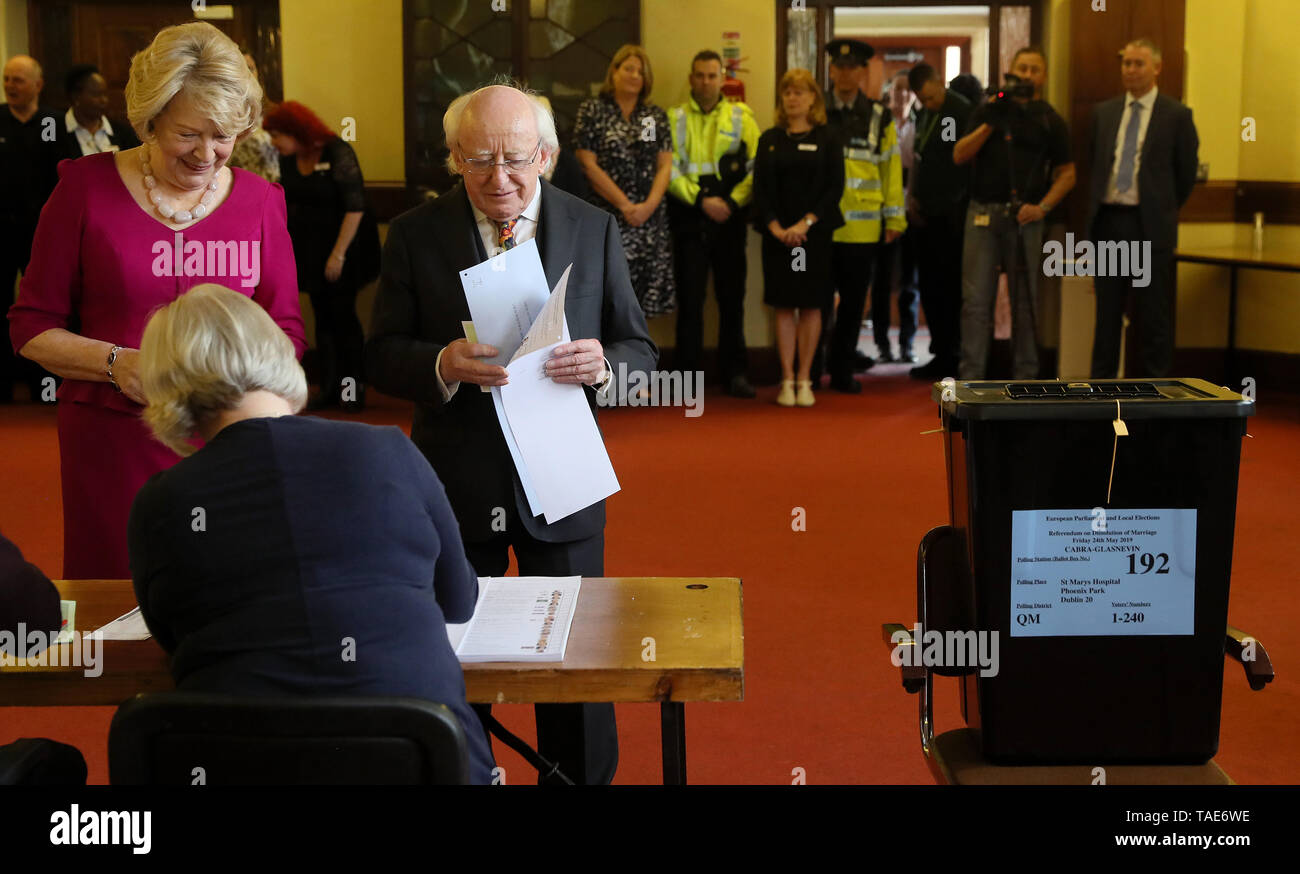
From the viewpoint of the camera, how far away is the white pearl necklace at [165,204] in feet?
8.02

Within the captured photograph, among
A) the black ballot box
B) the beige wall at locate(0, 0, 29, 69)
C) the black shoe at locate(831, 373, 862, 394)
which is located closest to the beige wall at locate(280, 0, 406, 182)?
the beige wall at locate(0, 0, 29, 69)

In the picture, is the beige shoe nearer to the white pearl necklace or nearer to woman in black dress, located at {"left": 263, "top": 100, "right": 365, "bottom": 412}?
woman in black dress, located at {"left": 263, "top": 100, "right": 365, "bottom": 412}

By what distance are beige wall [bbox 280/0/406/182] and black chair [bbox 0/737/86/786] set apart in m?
6.40

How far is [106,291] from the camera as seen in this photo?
2.43 meters

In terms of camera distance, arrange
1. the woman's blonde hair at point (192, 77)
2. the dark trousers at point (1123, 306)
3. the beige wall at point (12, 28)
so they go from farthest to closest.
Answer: the beige wall at point (12, 28) → the dark trousers at point (1123, 306) → the woman's blonde hair at point (192, 77)

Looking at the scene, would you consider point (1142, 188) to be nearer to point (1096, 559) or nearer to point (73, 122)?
point (1096, 559)

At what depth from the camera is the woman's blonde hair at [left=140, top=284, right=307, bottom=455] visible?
1.71 m

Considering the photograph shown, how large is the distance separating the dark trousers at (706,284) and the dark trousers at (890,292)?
3.67 ft

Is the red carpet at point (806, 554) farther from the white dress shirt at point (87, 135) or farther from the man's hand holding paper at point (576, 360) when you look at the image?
the white dress shirt at point (87, 135)

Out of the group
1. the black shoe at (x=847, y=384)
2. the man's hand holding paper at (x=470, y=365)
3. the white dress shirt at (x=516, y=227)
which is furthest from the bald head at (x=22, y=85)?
the man's hand holding paper at (x=470, y=365)

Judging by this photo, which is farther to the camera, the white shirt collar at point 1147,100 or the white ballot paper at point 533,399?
the white shirt collar at point 1147,100

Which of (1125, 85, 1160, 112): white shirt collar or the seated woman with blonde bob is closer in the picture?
the seated woman with blonde bob

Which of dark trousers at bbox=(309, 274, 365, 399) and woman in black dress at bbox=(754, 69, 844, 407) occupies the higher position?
woman in black dress at bbox=(754, 69, 844, 407)
